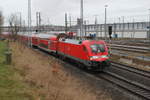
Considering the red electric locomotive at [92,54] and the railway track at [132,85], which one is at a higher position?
the red electric locomotive at [92,54]

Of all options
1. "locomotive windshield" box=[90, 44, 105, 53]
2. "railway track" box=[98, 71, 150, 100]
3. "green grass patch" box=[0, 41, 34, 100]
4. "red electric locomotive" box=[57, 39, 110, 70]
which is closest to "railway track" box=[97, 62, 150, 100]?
"railway track" box=[98, 71, 150, 100]

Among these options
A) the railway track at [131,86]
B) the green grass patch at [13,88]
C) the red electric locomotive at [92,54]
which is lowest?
the railway track at [131,86]

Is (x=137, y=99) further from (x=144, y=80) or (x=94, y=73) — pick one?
(x=94, y=73)

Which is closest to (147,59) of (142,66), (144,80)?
(142,66)

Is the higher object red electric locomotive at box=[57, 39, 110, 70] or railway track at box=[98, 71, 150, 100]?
red electric locomotive at box=[57, 39, 110, 70]

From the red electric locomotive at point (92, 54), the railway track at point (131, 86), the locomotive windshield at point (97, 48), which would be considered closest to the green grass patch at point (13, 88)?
the railway track at point (131, 86)

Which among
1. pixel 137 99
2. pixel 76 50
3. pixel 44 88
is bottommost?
pixel 137 99

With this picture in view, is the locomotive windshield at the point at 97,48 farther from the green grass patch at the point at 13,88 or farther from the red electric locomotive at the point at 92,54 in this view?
the green grass patch at the point at 13,88

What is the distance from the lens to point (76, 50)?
18.0 m

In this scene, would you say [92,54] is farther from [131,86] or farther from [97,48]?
[131,86]

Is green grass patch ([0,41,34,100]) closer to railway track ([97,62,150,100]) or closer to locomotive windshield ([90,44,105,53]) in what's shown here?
railway track ([97,62,150,100])

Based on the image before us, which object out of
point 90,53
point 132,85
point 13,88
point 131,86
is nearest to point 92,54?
point 90,53

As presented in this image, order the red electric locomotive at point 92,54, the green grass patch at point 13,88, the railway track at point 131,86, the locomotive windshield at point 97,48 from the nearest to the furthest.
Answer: the green grass patch at point 13,88, the railway track at point 131,86, the red electric locomotive at point 92,54, the locomotive windshield at point 97,48

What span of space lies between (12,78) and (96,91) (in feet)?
16.0
